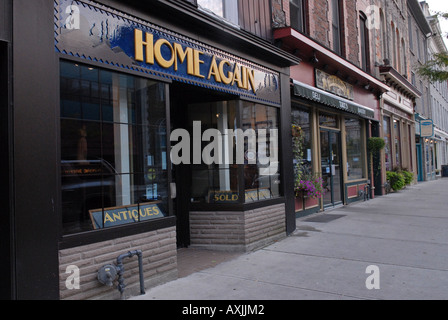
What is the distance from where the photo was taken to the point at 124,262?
13.5 ft

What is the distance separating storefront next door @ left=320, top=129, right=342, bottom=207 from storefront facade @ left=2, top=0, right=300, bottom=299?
3.55 meters

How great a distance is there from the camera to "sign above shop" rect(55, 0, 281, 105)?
3.76 m

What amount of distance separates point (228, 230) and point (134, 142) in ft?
7.85

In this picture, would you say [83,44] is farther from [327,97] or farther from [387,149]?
[387,149]

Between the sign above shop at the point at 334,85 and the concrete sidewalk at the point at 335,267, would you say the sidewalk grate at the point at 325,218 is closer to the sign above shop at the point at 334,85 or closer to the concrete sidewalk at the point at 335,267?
the concrete sidewalk at the point at 335,267

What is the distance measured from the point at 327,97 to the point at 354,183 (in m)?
4.16

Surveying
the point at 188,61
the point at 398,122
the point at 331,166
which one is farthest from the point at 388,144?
the point at 188,61

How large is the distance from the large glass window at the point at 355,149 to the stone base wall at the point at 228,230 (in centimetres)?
657

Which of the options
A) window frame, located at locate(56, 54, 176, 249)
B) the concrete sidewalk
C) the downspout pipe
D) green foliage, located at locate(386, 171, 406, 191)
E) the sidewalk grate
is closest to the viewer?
window frame, located at locate(56, 54, 176, 249)

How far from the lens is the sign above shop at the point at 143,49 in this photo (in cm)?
376

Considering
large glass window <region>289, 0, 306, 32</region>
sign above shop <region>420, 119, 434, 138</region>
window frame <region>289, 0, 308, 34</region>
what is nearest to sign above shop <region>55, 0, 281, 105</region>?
large glass window <region>289, 0, 306, 32</region>

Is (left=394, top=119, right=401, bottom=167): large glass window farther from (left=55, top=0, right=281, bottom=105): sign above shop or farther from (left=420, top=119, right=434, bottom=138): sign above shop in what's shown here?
(left=55, top=0, right=281, bottom=105): sign above shop
